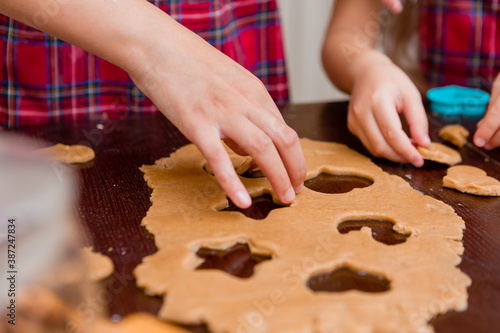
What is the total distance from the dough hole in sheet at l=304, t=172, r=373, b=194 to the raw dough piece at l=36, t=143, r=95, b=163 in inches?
17.2

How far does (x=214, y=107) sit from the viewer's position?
85 centimetres

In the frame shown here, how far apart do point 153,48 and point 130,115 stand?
0.56 meters

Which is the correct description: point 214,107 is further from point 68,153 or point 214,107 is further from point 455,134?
point 455,134

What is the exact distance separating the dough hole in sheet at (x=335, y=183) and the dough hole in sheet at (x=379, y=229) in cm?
13

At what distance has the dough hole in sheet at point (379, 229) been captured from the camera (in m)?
0.86

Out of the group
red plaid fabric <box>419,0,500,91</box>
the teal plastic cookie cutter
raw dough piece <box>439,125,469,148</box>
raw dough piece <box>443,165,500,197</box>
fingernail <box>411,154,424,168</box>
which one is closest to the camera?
raw dough piece <box>443,165,500,197</box>

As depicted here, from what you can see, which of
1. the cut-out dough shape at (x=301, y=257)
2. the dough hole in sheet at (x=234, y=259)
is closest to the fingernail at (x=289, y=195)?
the cut-out dough shape at (x=301, y=257)

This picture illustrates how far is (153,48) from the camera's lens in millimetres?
862

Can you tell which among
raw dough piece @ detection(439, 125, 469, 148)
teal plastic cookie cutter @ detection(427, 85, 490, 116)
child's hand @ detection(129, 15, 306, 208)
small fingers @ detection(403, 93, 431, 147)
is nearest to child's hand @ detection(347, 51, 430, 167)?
small fingers @ detection(403, 93, 431, 147)

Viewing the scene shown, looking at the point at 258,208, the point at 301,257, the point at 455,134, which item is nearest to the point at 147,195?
the point at 258,208

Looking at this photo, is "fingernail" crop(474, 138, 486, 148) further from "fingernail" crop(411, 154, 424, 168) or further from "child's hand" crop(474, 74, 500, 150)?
"fingernail" crop(411, 154, 424, 168)

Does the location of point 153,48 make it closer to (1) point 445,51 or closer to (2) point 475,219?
(2) point 475,219

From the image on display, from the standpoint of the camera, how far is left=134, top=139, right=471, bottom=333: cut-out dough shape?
66cm

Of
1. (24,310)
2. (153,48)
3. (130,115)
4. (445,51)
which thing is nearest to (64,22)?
(153,48)
